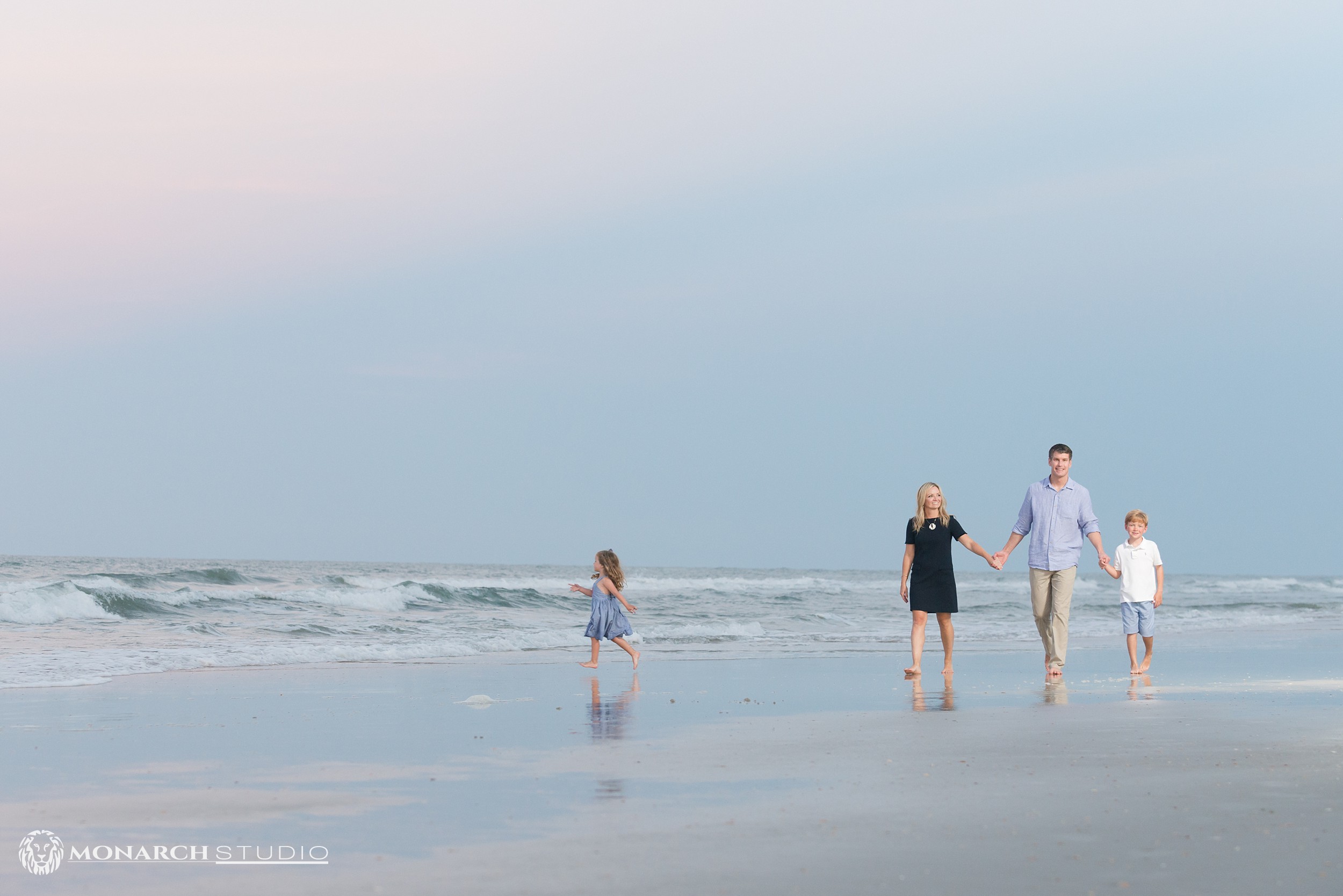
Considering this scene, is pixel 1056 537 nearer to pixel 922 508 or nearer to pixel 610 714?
pixel 922 508

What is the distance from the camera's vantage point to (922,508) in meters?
10.8

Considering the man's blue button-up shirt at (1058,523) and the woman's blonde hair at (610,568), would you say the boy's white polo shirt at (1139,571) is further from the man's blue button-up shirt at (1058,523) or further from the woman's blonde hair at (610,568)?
the woman's blonde hair at (610,568)

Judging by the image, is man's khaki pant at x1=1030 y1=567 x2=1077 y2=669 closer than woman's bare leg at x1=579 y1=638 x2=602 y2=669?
Yes

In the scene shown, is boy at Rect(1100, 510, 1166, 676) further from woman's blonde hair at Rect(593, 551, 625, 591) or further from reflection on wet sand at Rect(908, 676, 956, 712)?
woman's blonde hair at Rect(593, 551, 625, 591)

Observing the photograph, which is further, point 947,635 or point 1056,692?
point 947,635

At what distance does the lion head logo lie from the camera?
394 cm

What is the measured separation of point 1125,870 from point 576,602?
88.2 feet

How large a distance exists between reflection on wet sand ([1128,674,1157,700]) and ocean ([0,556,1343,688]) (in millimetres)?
4404

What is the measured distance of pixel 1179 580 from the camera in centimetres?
8431

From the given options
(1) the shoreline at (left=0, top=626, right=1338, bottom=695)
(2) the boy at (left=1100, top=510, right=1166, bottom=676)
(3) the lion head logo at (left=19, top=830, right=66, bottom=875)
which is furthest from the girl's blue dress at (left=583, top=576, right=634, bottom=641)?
(3) the lion head logo at (left=19, top=830, right=66, bottom=875)

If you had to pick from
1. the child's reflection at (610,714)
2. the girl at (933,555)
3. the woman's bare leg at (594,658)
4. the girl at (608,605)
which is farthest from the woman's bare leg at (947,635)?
the woman's bare leg at (594,658)

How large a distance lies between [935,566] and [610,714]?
3.91 m

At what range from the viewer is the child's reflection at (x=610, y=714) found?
278 inches

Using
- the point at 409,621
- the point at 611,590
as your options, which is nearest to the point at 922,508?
the point at 611,590
